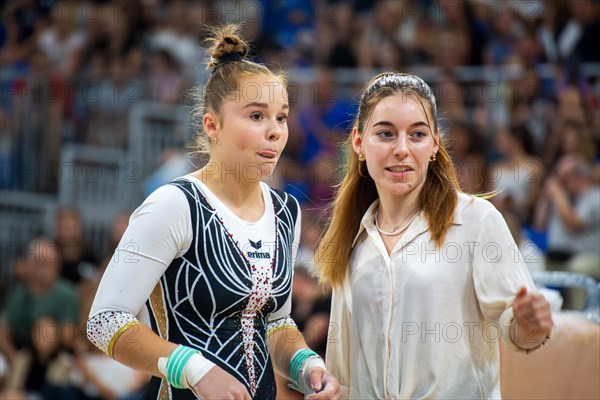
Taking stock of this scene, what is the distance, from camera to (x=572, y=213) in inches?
238

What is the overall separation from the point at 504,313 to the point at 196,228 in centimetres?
90

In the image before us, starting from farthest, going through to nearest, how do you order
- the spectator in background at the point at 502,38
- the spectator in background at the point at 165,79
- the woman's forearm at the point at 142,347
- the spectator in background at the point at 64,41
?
the spectator in background at the point at 64,41 < the spectator in background at the point at 165,79 < the spectator in background at the point at 502,38 < the woman's forearm at the point at 142,347

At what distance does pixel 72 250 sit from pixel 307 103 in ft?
7.26

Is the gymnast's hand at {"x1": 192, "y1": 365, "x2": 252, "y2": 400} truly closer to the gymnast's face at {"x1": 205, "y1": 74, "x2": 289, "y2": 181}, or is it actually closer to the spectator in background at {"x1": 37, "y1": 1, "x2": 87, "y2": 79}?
the gymnast's face at {"x1": 205, "y1": 74, "x2": 289, "y2": 181}

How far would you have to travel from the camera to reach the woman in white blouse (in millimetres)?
2809

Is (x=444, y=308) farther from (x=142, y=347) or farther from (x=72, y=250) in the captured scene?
(x=72, y=250)

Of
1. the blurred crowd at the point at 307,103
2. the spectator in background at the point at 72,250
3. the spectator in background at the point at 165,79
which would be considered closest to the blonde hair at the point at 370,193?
the blurred crowd at the point at 307,103

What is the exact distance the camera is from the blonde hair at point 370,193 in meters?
2.93

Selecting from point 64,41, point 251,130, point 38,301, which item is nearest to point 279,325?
point 251,130

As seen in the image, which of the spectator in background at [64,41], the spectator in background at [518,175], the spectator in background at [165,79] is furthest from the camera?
the spectator in background at [64,41]

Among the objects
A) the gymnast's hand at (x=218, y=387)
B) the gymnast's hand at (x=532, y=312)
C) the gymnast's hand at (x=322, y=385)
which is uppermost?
the gymnast's hand at (x=532, y=312)

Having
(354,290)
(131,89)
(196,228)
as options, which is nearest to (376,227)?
(354,290)

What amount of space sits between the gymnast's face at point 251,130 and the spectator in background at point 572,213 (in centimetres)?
353

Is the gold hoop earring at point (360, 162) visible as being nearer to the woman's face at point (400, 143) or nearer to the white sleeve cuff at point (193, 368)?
the woman's face at point (400, 143)
